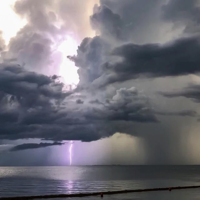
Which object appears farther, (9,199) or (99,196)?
(99,196)

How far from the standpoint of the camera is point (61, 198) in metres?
93.9

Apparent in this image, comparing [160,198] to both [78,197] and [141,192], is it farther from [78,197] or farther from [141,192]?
[78,197]

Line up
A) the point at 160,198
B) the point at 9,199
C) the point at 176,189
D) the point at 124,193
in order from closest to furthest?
the point at 9,199
the point at 160,198
the point at 124,193
the point at 176,189

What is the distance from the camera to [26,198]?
9194 cm

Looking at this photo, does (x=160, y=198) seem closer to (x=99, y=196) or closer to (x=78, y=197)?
(x=99, y=196)

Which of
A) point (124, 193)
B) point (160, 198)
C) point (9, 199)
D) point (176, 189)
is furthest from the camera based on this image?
point (176, 189)

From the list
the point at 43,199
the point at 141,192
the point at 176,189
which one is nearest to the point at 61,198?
the point at 43,199

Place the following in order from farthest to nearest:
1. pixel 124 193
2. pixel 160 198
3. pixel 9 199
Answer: pixel 124 193, pixel 160 198, pixel 9 199

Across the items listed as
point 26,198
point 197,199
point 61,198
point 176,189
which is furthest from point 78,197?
point 176,189

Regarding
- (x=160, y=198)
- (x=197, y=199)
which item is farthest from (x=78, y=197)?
(x=197, y=199)

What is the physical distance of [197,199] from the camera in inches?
3558

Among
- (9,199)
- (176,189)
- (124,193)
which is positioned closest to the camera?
(9,199)

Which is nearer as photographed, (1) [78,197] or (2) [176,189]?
(1) [78,197]

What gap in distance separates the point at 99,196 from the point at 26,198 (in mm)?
23443
